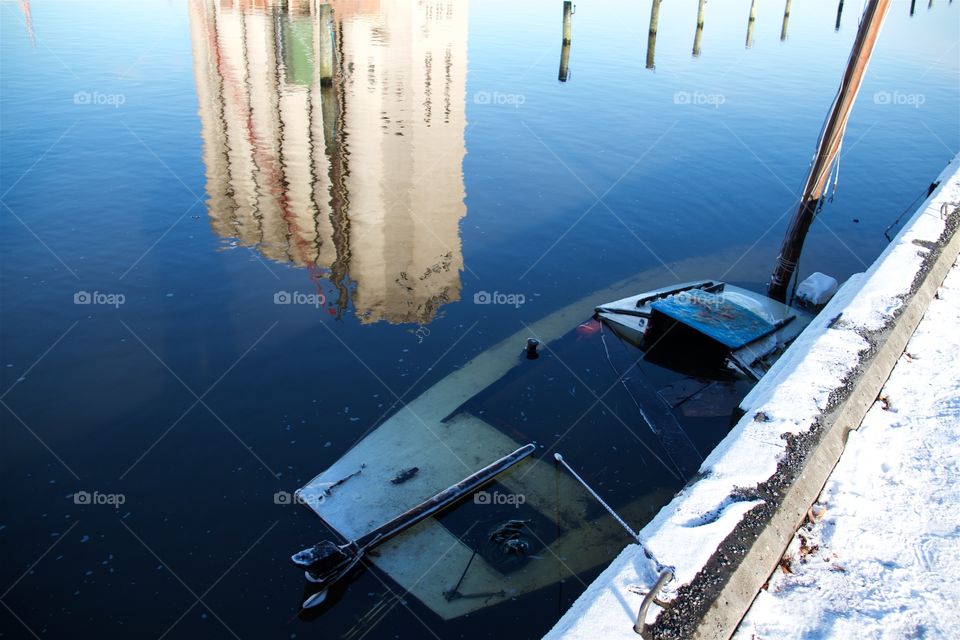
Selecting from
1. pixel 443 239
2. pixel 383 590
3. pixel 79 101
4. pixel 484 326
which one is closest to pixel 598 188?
pixel 443 239

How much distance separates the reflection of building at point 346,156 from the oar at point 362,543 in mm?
4034

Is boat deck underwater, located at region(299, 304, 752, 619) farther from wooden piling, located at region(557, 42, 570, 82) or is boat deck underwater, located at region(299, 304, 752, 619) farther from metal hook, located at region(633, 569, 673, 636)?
wooden piling, located at region(557, 42, 570, 82)

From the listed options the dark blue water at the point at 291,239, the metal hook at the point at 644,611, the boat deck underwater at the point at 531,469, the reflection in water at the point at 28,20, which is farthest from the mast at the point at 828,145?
the reflection in water at the point at 28,20

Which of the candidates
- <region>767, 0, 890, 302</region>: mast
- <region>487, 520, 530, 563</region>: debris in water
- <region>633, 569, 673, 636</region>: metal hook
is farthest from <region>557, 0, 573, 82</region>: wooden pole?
<region>633, 569, 673, 636</region>: metal hook

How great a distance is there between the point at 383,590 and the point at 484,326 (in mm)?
5164

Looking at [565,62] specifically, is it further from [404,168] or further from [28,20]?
[28,20]

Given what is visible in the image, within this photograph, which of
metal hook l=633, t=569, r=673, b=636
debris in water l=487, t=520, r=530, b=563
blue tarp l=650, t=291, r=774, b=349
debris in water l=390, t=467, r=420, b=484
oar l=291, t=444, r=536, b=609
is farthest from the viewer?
blue tarp l=650, t=291, r=774, b=349

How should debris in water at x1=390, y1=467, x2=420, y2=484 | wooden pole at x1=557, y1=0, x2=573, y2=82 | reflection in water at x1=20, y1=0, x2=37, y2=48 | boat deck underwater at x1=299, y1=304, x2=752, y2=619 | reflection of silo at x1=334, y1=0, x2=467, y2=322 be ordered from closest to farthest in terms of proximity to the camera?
boat deck underwater at x1=299, y1=304, x2=752, y2=619, debris in water at x1=390, y1=467, x2=420, y2=484, reflection of silo at x1=334, y1=0, x2=467, y2=322, wooden pole at x1=557, y1=0, x2=573, y2=82, reflection in water at x1=20, y1=0, x2=37, y2=48

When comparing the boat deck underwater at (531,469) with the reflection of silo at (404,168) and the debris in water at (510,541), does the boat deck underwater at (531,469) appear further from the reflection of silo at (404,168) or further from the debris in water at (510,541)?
the reflection of silo at (404,168)

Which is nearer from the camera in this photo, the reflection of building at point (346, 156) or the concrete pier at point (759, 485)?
the concrete pier at point (759, 485)

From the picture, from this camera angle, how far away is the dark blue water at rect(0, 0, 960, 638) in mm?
6887

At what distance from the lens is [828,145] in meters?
11.1

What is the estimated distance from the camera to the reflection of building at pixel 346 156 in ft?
41.0

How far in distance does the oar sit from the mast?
7304 millimetres
